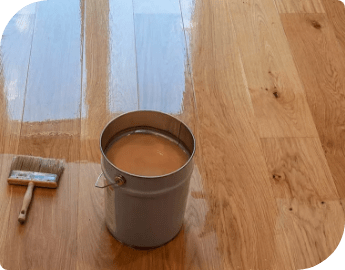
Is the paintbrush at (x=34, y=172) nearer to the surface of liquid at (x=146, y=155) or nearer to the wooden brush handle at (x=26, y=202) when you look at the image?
the wooden brush handle at (x=26, y=202)

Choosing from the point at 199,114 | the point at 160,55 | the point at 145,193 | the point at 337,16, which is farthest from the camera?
the point at 337,16

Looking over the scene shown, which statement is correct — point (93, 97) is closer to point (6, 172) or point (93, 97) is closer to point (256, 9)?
point (6, 172)

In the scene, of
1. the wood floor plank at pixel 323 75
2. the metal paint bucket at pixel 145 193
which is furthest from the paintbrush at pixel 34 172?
the wood floor plank at pixel 323 75

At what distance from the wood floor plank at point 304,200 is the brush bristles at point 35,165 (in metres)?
0.72

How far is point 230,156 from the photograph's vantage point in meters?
1.80

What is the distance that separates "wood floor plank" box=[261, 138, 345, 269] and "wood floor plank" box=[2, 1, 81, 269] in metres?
0.66

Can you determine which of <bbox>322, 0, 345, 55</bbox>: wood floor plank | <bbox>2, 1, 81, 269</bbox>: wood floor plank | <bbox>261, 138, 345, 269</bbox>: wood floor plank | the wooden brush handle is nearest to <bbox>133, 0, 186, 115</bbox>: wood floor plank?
<bbox>2, 1, 81, 269</bbox>: wood floor plank

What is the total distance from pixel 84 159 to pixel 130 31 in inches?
29.3

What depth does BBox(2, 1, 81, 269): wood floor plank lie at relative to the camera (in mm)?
1510

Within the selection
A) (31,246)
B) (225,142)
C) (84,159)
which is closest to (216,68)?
(225,142)

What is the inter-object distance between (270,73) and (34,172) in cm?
104

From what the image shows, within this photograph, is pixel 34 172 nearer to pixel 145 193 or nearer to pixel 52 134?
pixel 52 134

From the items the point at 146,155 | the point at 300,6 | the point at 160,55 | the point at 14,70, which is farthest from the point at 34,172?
Answer: the point at 300,6

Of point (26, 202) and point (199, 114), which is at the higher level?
point (26, 202)
